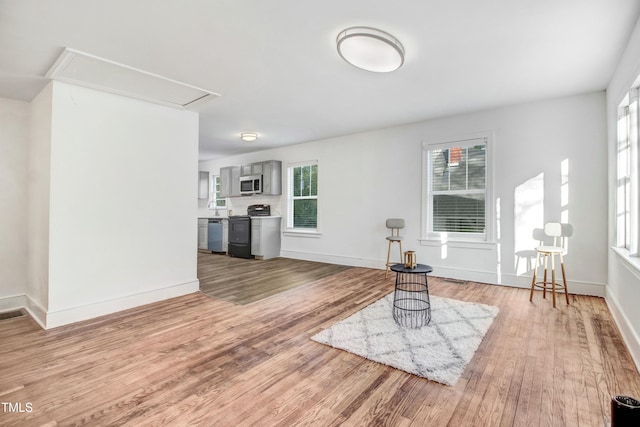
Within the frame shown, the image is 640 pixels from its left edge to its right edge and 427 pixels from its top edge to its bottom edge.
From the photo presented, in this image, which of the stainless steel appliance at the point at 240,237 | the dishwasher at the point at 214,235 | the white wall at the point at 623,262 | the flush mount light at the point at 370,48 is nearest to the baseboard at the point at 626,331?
the white wall at the point at 623,262

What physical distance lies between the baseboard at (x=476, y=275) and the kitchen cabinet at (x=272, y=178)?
1612 mm

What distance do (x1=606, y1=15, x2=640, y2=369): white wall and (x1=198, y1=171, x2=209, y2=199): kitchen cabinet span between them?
8.38 meters

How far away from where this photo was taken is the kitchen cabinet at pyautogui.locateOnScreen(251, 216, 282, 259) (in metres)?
6.47

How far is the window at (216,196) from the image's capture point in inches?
331

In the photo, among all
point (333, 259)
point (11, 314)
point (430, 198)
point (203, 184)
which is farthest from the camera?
point (203, 184)

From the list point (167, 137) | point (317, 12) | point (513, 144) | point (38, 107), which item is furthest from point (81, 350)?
point (513, 144)

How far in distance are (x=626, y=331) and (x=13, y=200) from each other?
6364 millimetres

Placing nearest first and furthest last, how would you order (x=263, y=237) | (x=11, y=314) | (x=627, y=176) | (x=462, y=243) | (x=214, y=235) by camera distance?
(x=627, y=176) < (x=11, y=314) < (x=462, y=243) < (x=263, y=237) < (x=214, y=235)

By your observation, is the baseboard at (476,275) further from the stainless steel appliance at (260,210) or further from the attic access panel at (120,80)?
the attic access panel at (120,80)

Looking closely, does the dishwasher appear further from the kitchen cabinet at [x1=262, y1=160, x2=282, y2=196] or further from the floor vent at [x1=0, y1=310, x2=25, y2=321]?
the floor vent at [x1=0, y1=310, x2=25, y2=321]

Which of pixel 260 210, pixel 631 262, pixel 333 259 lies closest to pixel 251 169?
pixel 260 210

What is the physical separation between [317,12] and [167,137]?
8.49 feet

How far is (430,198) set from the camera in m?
4.86

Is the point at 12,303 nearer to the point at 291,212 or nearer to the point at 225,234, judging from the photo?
the point at 225,234
